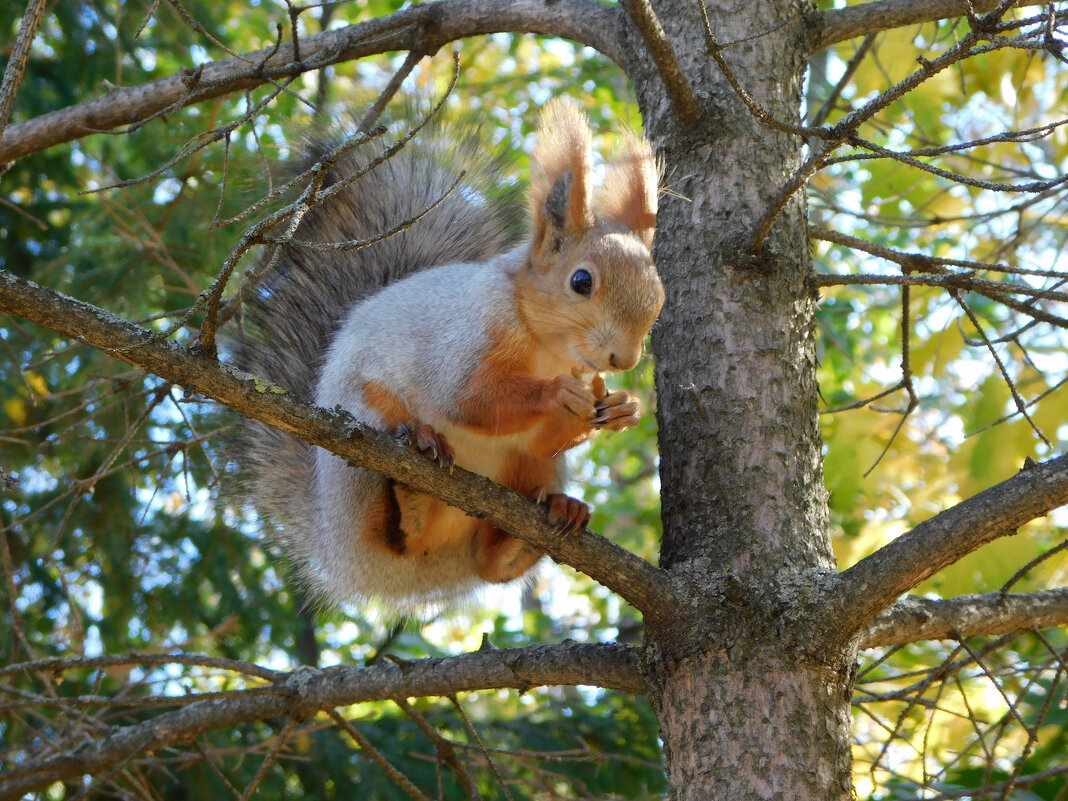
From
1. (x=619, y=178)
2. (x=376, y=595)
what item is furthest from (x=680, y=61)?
(x=376, y=595)

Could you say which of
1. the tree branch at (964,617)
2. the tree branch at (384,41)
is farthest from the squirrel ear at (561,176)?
the tree branch at (964,617)

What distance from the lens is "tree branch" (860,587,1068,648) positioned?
216 cm

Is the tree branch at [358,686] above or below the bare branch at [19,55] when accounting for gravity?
below

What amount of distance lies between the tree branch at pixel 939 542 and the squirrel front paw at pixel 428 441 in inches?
32.2

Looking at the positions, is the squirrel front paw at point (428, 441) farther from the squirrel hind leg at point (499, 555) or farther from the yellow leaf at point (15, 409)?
the yellow leaf at point (15, 409)

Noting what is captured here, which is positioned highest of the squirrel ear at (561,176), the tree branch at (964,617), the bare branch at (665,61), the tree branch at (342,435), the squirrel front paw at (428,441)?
the bare branch at (665,61)

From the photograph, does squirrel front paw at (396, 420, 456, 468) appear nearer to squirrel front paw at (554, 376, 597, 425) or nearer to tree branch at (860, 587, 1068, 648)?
squirrel front paw at (554, 376, 597, 425)

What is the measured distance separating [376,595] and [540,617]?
158 inches

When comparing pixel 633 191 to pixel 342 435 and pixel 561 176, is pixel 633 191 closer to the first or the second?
pixel 561 176

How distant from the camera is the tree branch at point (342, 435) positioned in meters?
1.61

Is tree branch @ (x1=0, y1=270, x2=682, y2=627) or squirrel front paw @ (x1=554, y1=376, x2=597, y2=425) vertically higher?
squirrel front paw @ (x1=554, y1=376, x2=597, y2=425)

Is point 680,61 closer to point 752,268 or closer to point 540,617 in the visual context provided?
point 752,268

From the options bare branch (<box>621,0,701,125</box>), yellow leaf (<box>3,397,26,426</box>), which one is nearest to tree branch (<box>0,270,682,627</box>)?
bare branch (<box>621,0,701,125</box>)

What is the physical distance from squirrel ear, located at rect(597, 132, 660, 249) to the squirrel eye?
230 mm
